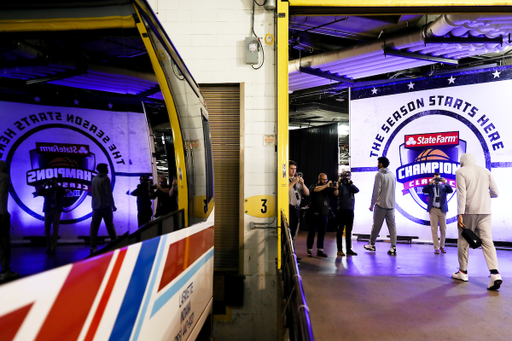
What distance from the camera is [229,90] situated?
157 inches

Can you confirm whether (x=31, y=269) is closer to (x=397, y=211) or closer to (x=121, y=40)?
(x=121, y=40)

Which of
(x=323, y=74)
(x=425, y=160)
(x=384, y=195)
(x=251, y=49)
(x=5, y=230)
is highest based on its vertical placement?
(x=323, y=74)

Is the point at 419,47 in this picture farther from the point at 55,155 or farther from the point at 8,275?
the point at 8,275

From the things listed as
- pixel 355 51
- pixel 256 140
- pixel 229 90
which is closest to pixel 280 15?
pixel 229 90

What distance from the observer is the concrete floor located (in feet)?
10.0

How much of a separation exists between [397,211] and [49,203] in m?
8.32

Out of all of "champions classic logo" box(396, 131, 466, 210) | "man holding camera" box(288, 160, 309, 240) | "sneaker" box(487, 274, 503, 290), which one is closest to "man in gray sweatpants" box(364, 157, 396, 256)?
"man holding camera" box(288, 160, 309, 240)

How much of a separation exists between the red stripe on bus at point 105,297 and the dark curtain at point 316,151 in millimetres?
11632

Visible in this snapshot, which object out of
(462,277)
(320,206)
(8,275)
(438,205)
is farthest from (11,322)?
(438,205)

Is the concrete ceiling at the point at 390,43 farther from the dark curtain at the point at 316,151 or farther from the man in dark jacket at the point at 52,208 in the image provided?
the man in dark jacket at the point at 52,208

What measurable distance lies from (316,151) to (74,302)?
Result: 12366mm

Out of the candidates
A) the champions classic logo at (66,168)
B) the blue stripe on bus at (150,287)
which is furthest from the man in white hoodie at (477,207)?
the champions classic logo at (66,168)

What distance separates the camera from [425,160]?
317 inches

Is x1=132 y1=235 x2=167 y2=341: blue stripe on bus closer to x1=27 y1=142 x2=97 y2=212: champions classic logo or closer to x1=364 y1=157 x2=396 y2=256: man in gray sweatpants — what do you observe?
x1=27 y1=142 x2=97 y2=212: champions classic logo
